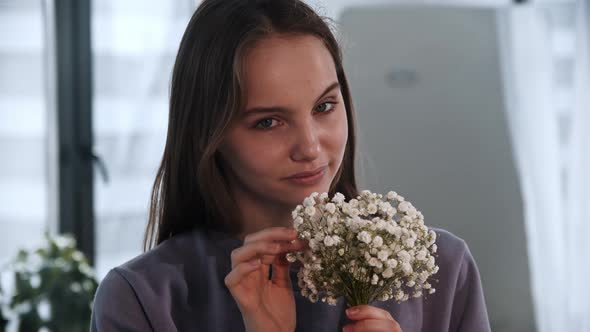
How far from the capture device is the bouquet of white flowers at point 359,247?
1.27 metres

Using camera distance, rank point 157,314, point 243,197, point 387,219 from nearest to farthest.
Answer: point 387,219
point 157,314
point 243,197

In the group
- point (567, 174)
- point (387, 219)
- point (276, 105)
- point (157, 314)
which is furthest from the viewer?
point (567, 174)

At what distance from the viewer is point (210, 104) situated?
60.1 inches

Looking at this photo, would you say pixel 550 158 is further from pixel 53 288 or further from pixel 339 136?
pixel 339 136

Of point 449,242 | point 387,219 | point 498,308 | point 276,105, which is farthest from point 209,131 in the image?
point 498,308

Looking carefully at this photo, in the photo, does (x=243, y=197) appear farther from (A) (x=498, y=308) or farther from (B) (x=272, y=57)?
(A) (x=498, y=308)

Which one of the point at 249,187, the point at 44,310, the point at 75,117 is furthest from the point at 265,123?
the point at 75,117

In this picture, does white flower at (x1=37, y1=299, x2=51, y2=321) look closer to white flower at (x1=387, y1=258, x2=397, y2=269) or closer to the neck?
the neck

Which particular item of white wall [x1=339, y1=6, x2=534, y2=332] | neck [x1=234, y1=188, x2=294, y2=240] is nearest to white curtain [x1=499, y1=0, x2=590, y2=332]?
white wall [x1=339, y1=6, x2=534, y2=332]

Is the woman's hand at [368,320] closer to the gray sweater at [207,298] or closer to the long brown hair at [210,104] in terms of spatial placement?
the gray sweater at [207,298]

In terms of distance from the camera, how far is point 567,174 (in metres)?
4.27

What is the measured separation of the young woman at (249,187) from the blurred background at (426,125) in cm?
245

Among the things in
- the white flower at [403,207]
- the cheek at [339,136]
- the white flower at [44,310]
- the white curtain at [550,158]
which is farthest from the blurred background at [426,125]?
Result: the white flower at [403,207]

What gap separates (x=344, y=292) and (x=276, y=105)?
33 centimetres
